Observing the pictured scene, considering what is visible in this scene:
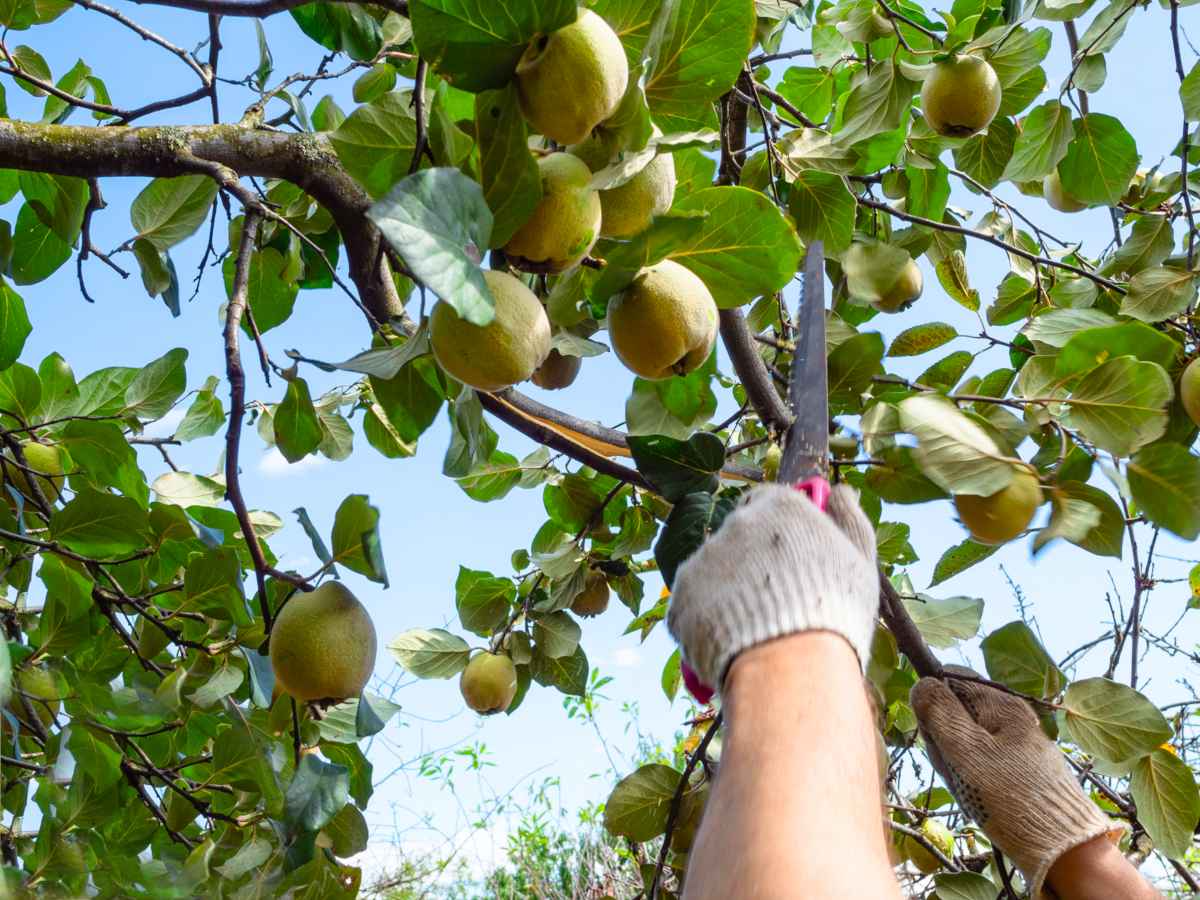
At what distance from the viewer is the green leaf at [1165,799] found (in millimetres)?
1601

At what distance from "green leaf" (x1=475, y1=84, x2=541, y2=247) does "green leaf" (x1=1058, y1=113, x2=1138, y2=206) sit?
1.47m

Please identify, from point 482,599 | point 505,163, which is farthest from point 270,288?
point 505,163

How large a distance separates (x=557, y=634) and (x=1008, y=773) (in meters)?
0.85

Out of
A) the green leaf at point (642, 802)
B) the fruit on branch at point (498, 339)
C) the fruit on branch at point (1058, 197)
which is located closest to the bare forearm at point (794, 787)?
the fruit on branch at point (498, 339)

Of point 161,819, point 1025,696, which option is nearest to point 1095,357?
point 1025,696

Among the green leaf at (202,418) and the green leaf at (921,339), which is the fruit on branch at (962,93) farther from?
the green leaf at (202,418)

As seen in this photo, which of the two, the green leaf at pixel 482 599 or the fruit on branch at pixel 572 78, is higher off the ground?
the green leaf at pixel 482 599

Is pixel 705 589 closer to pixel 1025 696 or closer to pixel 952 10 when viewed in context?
pixel 1025 696

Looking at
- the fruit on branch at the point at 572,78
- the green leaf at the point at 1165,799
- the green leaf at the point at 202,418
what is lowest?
the green leaf at the point at 1165,799

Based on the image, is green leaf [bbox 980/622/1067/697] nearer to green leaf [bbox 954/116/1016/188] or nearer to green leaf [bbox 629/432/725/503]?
green leaf [bbox 629/432/725/503]

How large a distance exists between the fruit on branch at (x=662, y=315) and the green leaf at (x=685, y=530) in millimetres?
269

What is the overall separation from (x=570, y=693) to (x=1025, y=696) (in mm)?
860

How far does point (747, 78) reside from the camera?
69.7 inches

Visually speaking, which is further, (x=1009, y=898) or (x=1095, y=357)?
(x=1009, y=898)
